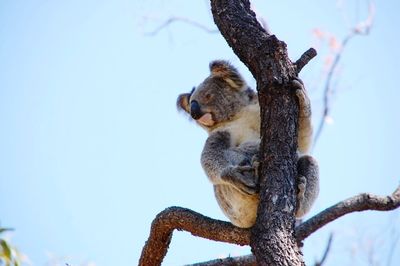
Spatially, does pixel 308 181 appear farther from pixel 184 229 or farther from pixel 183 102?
pixel 183 102

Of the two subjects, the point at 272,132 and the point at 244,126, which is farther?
the point at 244,126

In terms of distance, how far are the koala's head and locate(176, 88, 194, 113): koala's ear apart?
0.15 feet

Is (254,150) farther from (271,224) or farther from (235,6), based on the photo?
(271,224)

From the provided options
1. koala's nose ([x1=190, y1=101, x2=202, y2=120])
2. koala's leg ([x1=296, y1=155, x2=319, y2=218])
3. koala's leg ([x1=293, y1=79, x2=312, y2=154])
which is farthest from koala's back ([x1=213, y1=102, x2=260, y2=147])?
koala's leg ([x1=296, y1=155, x2=319, y2=218])

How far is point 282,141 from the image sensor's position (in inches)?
103

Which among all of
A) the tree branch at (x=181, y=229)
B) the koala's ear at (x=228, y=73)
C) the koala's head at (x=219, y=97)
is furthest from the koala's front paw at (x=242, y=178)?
the koala's ear at (x=228, y=73)

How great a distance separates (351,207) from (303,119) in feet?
2.76

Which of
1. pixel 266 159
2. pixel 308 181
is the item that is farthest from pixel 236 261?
pixel 266 159

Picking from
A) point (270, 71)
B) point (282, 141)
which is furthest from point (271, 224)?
point (270, 71)

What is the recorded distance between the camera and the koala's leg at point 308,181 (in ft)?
11.0

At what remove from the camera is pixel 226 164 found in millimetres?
3549

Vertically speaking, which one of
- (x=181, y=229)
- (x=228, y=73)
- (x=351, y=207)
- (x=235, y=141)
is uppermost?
(x=228, y=73)

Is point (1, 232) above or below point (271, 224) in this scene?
below

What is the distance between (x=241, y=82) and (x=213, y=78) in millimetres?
229
